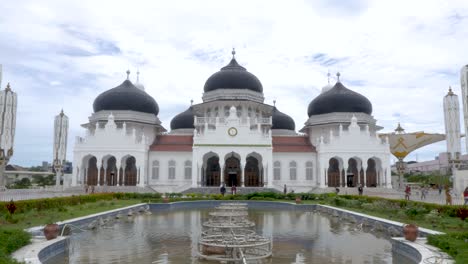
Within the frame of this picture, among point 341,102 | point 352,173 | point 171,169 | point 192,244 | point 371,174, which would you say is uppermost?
point 341,102

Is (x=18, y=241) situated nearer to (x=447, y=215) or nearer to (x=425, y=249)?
(x=425, y=249)

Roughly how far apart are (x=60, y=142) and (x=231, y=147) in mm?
18499

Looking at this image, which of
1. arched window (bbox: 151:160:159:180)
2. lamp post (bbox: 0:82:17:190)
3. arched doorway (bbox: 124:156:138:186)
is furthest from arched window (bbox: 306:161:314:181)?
lamp post (bbox: 0:82:17:190)

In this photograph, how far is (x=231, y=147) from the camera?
4006 centimetres

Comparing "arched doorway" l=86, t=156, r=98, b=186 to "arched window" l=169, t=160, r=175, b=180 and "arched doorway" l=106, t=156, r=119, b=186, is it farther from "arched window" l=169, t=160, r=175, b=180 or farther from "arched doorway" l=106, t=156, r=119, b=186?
"arched window" l=169, t=160, r=175, b=180

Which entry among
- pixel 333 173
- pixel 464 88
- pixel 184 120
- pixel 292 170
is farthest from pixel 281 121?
pixel 464 88

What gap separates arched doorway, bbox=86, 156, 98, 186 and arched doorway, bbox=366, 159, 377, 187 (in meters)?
29.0

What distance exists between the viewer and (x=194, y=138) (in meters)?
40.3

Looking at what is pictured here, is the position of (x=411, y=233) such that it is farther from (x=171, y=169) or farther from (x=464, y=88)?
(x=171, y=169)

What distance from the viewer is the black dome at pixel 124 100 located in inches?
1773

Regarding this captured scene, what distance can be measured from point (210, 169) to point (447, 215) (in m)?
29.7

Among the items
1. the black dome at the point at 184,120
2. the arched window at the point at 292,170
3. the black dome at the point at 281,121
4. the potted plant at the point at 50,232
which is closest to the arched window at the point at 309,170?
the arched window at the point at 292,170

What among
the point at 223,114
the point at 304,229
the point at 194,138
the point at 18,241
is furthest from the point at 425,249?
the point at 223,114

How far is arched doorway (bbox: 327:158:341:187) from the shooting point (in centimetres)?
4194
